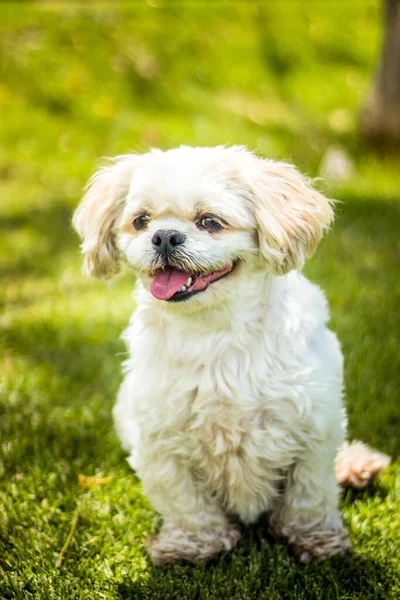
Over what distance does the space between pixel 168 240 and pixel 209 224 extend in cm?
16

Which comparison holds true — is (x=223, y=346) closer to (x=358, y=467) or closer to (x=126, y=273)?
(x=358, y=467)

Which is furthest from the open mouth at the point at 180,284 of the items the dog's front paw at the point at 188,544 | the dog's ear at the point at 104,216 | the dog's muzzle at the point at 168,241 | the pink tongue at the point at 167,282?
the dog's front paw at the point at 188,544

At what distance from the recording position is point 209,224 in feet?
7.68

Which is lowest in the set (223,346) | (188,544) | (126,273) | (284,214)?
(126,273)

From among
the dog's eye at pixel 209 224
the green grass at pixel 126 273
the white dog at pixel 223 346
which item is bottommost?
the green grass at pixel 126 273

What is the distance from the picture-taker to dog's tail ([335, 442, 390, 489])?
2827 millimetres

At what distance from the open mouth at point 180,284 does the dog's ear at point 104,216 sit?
1.17 feet

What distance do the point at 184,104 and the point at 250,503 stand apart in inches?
247

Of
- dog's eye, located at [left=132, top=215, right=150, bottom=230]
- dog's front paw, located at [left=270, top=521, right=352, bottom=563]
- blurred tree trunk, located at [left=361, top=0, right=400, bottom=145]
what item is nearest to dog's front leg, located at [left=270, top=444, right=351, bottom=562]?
dog's front paw, located at [left=270, top=521, right=352, bottom=563]

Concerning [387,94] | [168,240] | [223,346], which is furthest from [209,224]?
[387,94]

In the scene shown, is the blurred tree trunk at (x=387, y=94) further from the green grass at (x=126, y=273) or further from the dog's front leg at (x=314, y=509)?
the dog's front leg at (x=314, y=509)

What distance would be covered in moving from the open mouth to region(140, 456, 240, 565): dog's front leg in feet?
2.14

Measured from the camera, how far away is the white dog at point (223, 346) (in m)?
2.31

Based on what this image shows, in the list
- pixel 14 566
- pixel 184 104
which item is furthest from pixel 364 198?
pixel 14 566
